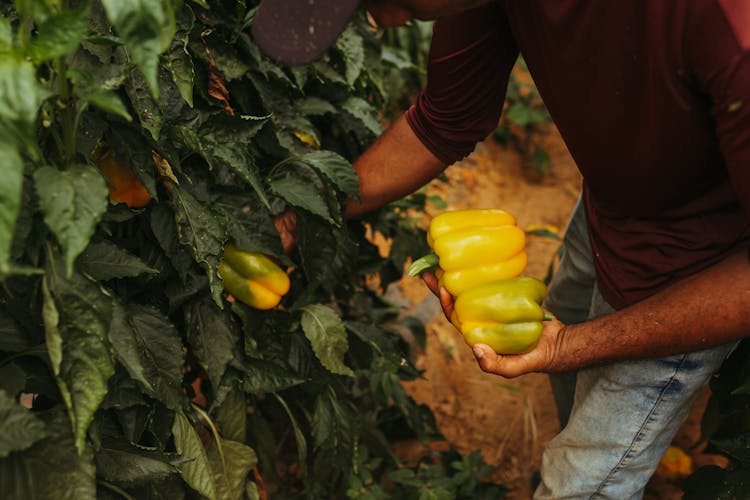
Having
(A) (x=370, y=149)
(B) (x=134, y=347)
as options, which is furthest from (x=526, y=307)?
(B) (x=134, y=347)

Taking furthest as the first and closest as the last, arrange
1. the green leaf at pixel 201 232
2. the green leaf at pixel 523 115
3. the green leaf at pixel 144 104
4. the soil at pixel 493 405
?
the green leaf at pixel 523 115 < the soil at pixel 493 405 < the green leaf at pixel 201 232 < the green leaf at pixel 144 104

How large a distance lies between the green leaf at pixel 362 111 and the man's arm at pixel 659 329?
0.80 m

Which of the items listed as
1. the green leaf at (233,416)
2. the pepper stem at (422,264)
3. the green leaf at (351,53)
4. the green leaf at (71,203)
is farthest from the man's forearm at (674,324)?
the green leaf at (71,203)

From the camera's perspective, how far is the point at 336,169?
2.07 meters

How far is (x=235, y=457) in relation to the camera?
6.93 ft

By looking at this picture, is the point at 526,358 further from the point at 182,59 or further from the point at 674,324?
the point at 182,59

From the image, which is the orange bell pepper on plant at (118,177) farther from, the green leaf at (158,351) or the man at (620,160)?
the man at (620,160)

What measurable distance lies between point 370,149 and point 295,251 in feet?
1.23

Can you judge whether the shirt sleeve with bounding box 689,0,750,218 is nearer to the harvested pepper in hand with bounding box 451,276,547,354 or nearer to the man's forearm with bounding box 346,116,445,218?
the harvested pepper in hand with bounding box 451,276,547,354

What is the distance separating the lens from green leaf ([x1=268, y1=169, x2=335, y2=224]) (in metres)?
2.00

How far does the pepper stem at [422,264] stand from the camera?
86.7 inches

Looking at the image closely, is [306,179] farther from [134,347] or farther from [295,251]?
[134,347]

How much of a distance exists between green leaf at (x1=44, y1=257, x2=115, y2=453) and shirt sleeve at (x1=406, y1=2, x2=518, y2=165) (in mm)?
1118

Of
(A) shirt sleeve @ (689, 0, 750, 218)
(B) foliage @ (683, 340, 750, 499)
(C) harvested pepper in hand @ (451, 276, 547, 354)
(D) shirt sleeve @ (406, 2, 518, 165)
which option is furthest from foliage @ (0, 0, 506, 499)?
(A) shirt sleeve @ (689, 0, 750, 218)
